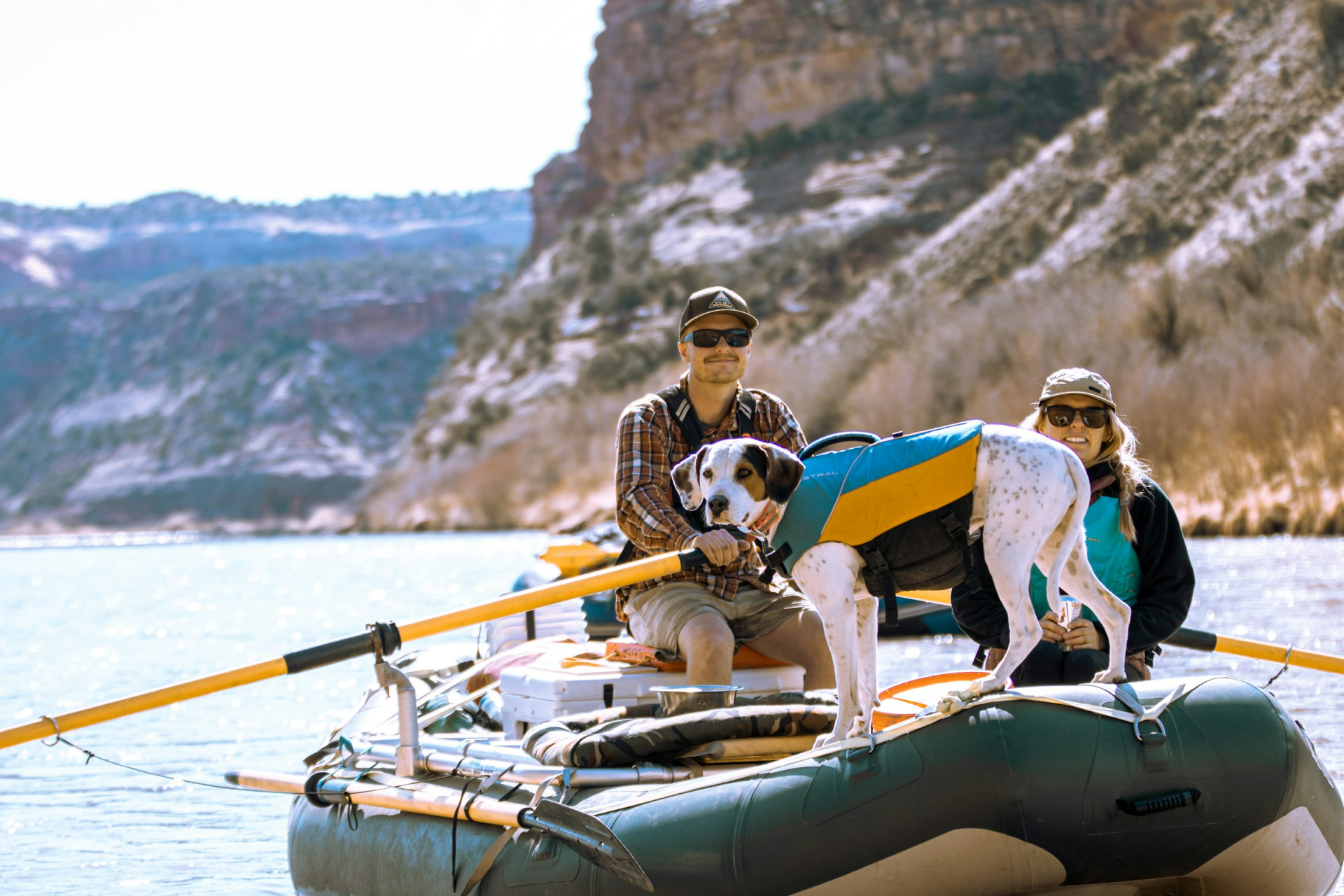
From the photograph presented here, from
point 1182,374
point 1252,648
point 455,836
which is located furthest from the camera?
point 1182,374

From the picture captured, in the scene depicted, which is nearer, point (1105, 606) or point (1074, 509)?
point (1074, 509)

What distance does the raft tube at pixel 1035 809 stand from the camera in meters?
4.34

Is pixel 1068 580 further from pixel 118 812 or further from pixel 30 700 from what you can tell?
pixel 30 700

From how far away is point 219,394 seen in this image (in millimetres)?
106250

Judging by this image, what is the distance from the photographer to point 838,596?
439 centimetres

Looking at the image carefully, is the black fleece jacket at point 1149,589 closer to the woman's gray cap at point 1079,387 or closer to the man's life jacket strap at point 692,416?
the woman's gray cap at point 1079,387

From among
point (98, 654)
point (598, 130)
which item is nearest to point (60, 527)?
point (598, 130)

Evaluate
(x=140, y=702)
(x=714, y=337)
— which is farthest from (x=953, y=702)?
(x=140, y=702)

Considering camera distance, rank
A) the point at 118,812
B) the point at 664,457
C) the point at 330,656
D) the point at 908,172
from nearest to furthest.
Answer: the point at 330,656 → the point at 664,457 → the point at 118,812 → the point at 908,172

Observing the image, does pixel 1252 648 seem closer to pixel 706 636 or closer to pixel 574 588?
pixel 706 636

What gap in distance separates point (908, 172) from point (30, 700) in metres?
45.4

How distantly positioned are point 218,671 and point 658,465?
6638mm

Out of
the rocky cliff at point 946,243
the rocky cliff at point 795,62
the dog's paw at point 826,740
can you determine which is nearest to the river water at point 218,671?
the rocky cliff at point 946,243

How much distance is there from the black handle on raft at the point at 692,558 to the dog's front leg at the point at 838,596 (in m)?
1.01
